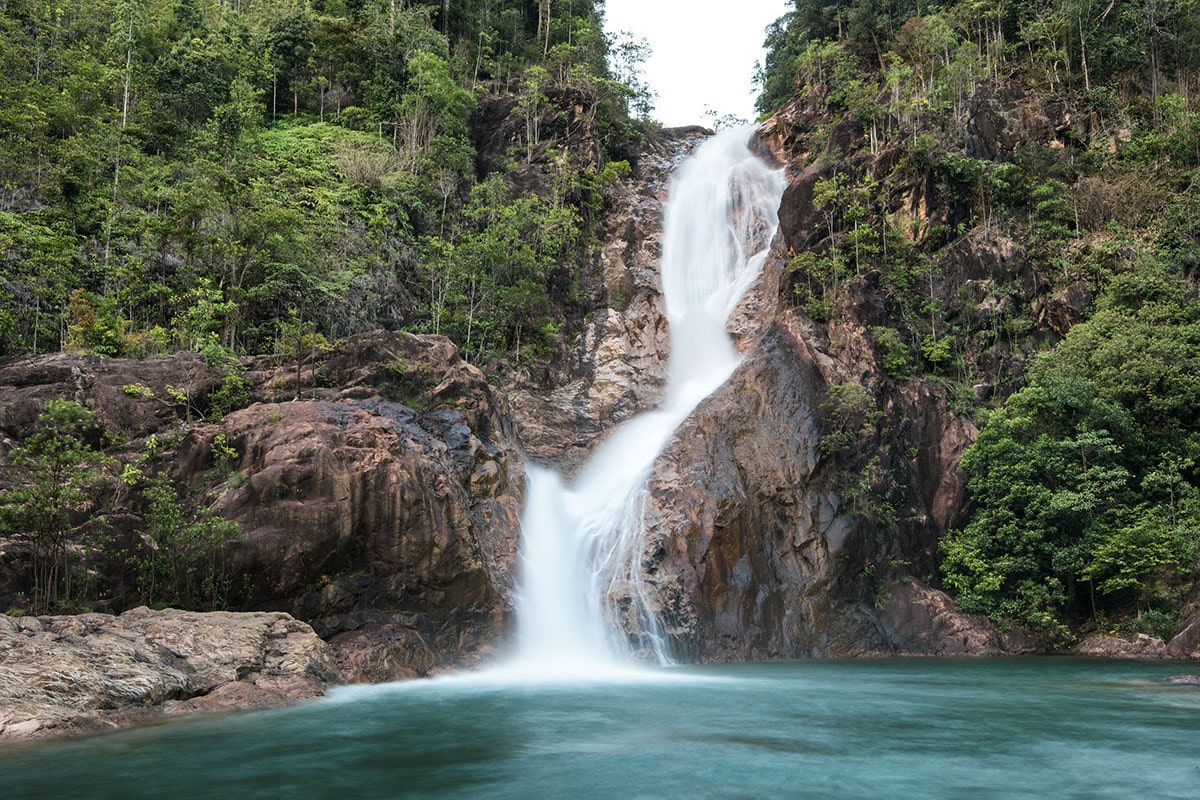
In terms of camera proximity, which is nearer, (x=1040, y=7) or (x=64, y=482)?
(x=64, y=482)

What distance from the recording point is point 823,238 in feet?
99.4

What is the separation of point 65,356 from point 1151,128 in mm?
38065

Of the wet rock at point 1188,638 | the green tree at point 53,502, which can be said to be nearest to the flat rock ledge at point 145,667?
the green tree at point 53,502

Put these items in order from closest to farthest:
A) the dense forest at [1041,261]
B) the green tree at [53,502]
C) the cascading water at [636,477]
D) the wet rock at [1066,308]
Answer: the green tree at [53,502] < the cascading water at [636,477] < the dense forest at [1041,261] < the wet rock at [1066,308]

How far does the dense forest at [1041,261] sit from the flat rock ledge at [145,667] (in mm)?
17443

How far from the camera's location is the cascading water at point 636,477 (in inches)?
787

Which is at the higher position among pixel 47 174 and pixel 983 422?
pixel 47 174

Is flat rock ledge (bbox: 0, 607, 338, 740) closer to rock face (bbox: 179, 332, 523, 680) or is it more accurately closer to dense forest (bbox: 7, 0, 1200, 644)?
rock face (bbox: 179, 332, 523, 680)

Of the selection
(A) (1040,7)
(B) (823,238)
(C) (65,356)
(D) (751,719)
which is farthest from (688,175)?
(D) (751,719)

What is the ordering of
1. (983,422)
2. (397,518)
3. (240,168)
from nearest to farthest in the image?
(397,518) < (983,422) < (240,168)

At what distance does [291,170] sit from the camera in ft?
Answer: 95.4

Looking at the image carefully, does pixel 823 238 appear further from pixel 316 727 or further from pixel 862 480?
pixel 316 727

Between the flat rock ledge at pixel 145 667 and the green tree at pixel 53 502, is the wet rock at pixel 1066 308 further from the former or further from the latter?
the green tree at pixel 53 502

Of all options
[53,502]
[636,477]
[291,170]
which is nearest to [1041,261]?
[636,477]
